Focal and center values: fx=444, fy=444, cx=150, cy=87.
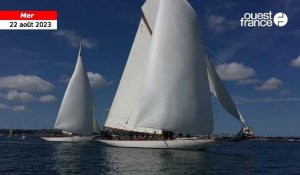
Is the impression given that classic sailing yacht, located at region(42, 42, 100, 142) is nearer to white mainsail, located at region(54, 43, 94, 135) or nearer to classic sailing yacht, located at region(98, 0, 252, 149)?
white mainsail, located at region(54, 43, 94, 135)

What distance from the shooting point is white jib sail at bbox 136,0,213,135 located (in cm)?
6309

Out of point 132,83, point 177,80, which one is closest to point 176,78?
point 177,80

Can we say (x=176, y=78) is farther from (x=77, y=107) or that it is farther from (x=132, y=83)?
(x=77, y=107)

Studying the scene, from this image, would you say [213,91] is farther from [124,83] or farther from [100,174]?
[100,174]

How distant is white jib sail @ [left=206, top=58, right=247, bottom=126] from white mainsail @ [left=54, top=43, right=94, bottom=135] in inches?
2289

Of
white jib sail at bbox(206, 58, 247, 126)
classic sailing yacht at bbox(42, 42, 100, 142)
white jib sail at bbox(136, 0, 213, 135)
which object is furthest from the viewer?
classic sailing yacht at bbox(42, 42, 100, 142)

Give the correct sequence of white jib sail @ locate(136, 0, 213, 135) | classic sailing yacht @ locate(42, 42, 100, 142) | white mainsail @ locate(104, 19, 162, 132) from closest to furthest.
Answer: white jib sail @ locate(136, 0, 213, 135)
white mainsail @ locate(104, 19, 162, 132)
classic sailing yacht @ locate(42, 42, 100, 142)

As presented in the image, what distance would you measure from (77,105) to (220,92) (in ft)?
202

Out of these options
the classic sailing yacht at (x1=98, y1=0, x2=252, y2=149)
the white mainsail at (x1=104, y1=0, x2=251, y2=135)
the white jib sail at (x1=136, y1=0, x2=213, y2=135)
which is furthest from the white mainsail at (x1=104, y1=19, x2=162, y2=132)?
the white jib sail at (x1=136, y1=0, x2=213, y2=135)

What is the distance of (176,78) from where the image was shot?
64.0 m

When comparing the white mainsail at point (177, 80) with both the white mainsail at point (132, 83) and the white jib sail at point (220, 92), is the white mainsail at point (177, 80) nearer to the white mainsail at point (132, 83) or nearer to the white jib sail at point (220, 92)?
the white jib sail at point (220, 92)

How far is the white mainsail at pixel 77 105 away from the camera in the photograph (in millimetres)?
123688

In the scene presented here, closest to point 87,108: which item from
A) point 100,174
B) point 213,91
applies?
point 213,91

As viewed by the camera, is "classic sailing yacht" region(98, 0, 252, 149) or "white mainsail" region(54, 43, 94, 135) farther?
"white mainsail" region(54, 43, 94, 135)
